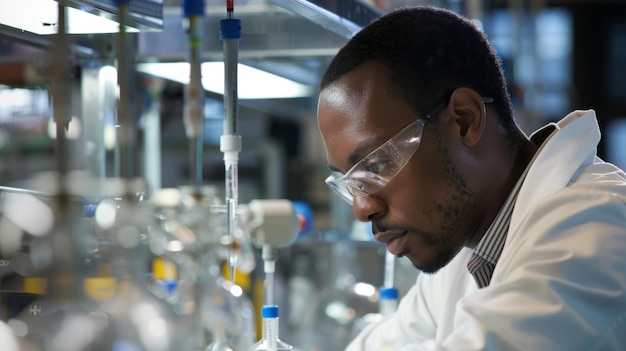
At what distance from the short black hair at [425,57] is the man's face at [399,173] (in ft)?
0.08

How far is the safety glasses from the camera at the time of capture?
1562 mm

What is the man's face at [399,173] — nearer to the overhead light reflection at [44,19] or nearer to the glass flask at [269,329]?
the glass flask at [269,329]

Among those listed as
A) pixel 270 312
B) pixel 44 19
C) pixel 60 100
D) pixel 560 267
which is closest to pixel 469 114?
pixel 560 267

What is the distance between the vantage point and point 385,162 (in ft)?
5.13

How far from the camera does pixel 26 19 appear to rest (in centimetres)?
154

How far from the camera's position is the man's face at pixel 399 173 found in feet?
5.18

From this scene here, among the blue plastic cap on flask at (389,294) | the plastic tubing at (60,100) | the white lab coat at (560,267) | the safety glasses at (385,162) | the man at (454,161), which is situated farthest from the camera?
the blue plastic cap on flask at (389,294)

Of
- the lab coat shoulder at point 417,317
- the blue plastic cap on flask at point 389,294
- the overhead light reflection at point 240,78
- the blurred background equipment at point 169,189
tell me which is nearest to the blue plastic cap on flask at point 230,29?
the blurred background equipment at point 169,189

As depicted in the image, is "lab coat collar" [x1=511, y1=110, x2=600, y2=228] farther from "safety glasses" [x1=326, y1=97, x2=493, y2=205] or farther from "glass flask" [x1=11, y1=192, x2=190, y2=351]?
"glass flask" [x1=11, y1=192, x2=190, y2=351]

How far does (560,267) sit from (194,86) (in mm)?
623

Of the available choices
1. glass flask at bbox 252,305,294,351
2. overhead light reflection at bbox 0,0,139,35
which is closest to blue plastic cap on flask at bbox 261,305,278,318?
glass flask at bbox 252,305,294,351

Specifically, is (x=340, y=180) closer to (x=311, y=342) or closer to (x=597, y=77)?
(x=311, y=342)

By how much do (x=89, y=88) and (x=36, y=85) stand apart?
0.20 m

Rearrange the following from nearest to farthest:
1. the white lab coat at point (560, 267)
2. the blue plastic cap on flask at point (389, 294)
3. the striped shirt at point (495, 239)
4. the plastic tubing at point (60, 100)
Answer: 1. the plastic tubing at point (60, 100)
2. the white lab coat at point (560, 267)
3. the striped shirt at point (495, 239)
4. the blue plastic cap on flask at point (389, 294)
